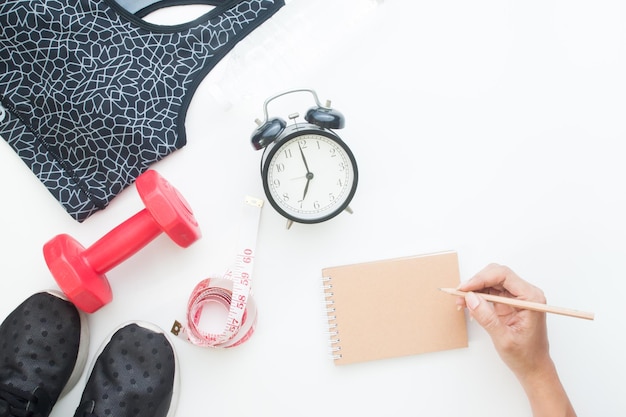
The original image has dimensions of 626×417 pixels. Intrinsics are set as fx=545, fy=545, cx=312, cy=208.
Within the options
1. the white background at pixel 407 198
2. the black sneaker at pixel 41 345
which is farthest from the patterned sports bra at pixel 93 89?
the black sneaker at pixel 41 345

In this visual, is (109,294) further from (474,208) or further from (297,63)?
(474,208)

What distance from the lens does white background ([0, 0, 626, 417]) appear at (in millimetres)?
1153

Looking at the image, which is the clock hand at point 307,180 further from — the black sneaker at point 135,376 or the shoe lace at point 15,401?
the shoe lace at point 15,401

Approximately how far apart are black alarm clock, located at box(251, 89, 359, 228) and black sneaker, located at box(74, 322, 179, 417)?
0.40 metres

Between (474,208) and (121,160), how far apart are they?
76 cm

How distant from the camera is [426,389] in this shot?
116cm

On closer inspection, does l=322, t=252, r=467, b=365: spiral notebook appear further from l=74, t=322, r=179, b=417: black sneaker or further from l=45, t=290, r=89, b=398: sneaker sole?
l=45, t=290, r=89, b=398: sneaker sole

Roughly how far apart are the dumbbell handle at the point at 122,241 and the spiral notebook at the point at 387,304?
37 centimetres

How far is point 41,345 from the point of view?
114 cm

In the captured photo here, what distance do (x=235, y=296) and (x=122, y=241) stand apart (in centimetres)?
25

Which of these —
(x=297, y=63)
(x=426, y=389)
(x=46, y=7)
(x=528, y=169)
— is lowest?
(x=426, y=389)

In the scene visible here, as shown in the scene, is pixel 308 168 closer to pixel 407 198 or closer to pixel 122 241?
pixel 407 198

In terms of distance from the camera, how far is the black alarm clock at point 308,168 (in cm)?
102

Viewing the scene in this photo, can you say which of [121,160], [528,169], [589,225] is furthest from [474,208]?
[121,160]
